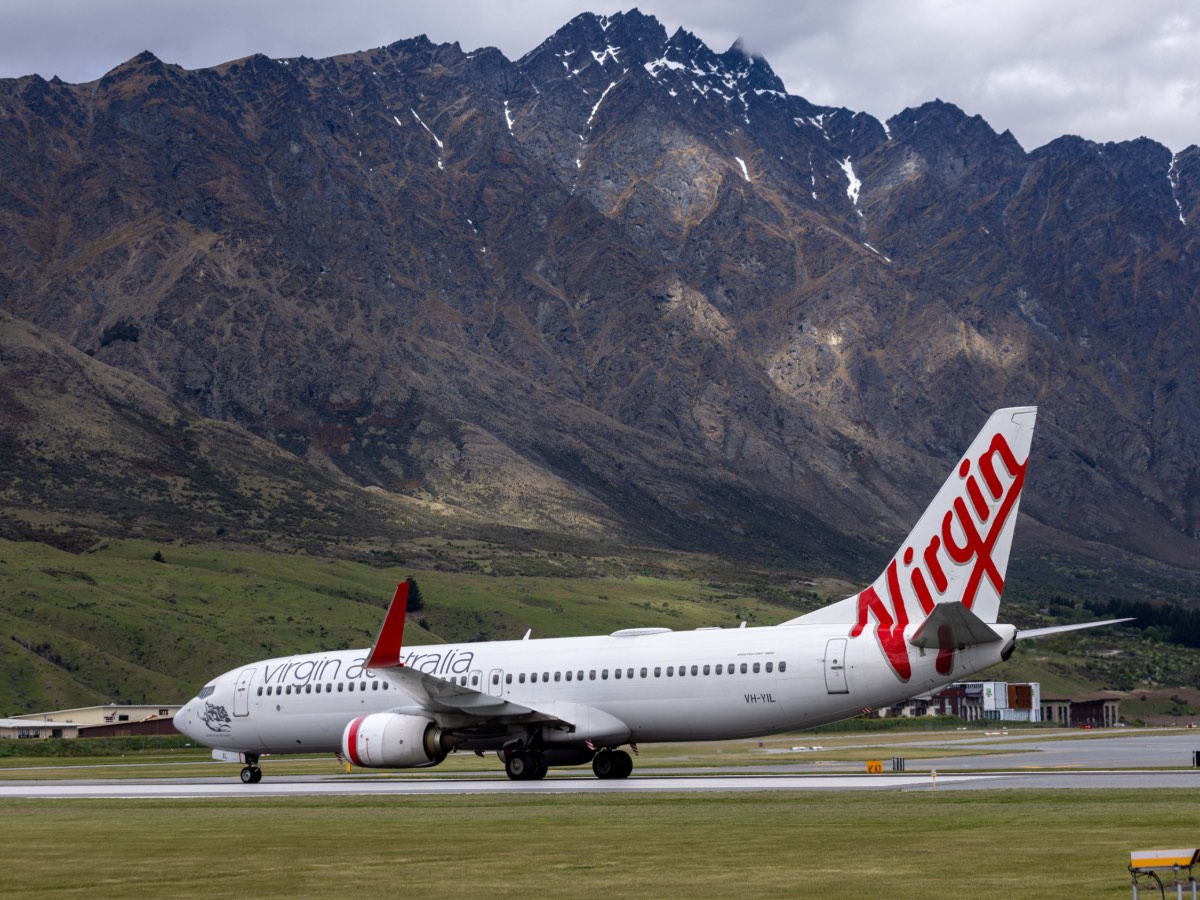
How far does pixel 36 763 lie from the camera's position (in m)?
89.9

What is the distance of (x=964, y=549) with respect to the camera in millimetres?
44438

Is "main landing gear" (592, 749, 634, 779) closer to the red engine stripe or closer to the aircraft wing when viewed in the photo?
the aircraft wing

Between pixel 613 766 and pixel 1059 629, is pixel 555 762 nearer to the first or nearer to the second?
pixel 613 766

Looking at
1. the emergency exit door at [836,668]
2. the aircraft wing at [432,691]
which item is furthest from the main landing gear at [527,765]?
the emergency exit door at [836,668]

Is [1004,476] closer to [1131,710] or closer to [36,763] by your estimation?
[36,763]

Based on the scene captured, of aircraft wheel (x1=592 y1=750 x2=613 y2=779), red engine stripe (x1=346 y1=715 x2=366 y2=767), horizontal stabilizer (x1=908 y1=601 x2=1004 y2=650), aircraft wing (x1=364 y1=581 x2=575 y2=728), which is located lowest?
aircraft wheel (x1=592 y1=750 x2=613 y2=779)

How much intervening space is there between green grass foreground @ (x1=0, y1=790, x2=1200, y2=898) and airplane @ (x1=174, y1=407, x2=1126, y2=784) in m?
5.18

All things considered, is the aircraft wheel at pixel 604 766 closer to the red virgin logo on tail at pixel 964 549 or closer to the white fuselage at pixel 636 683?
the white fuselage at pixel 636 683

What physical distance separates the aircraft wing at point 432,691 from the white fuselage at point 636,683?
1.24 m

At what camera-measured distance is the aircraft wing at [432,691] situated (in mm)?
48594

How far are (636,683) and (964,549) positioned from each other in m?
11.0

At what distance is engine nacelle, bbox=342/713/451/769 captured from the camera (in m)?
49.7

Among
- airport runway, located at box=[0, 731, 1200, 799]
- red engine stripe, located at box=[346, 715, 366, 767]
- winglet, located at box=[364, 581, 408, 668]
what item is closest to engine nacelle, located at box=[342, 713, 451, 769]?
red engine stripe, located at box=[346, 715, 366, 767]

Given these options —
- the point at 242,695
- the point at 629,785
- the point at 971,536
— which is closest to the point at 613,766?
the point at 629,785
